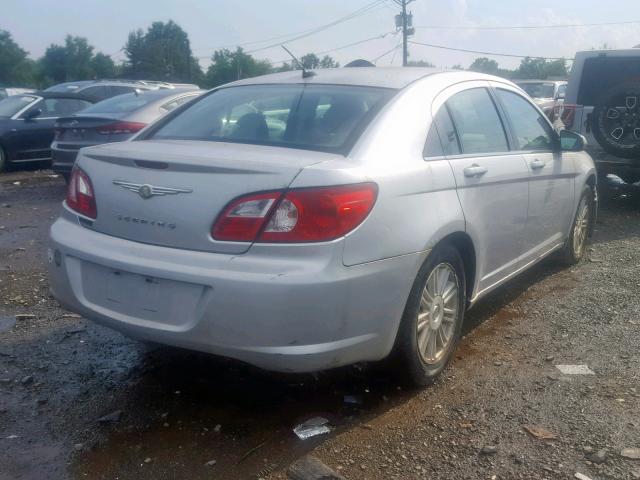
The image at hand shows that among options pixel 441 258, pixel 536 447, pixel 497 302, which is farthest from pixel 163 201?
pixel 497 302

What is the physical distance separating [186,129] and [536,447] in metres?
2.41

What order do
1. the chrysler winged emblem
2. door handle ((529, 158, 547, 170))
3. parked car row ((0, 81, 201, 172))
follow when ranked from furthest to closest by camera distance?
parked car row ((0, 81, 201, 172)) < door handle ((529, 158, 547, 170)) < the chrysler winged emblem

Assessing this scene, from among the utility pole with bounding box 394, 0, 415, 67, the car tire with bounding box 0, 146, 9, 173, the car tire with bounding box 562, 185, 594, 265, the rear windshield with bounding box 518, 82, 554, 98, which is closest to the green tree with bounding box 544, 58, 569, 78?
the utility pole with bounding box 394, 0, 415, 67

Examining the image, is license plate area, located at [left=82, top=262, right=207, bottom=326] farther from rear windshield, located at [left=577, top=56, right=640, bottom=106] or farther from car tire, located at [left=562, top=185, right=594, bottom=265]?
rear windshield, located at [left=577, top=56, right=640, bottom=106]

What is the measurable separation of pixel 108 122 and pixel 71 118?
669mm

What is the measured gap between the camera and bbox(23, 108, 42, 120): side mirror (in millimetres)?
12984

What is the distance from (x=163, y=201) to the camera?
3.26 meters

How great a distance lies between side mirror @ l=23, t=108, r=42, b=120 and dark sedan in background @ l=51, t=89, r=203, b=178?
3.43 metres

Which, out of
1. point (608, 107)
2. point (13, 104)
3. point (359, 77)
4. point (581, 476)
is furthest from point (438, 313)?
point (13, 104)

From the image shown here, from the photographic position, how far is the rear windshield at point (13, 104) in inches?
516

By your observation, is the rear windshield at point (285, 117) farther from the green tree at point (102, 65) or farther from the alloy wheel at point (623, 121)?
the green tree at point (102, 65)

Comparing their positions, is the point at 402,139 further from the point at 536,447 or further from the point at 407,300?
the point at 536,447

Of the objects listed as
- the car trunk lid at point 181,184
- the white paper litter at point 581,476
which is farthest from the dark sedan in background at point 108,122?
the white paper litter at point 581,476

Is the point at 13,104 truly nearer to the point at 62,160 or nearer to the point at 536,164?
the point at 62,160
